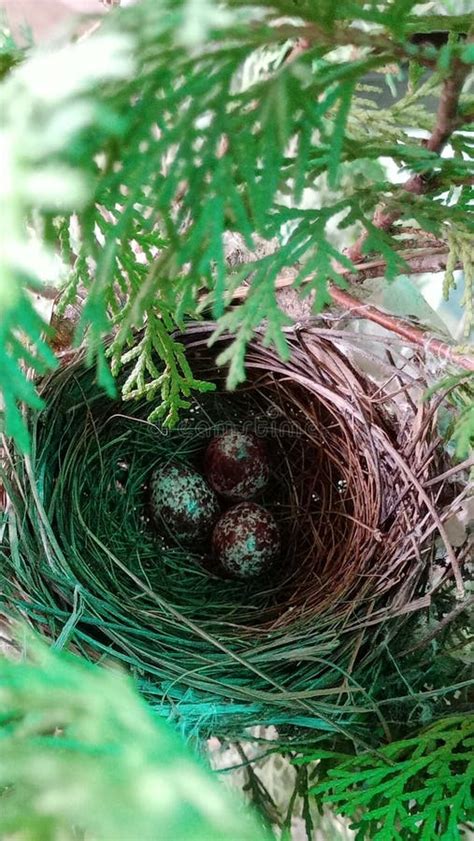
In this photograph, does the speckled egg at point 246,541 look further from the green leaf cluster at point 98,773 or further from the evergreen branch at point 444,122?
the green leaf cluster at point 98,773

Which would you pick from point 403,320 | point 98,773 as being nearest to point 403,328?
point 403,320

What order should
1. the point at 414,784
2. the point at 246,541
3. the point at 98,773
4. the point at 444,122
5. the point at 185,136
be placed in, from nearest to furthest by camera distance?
the point at 98,773 < the point at 185,136 < the point at 444,122 < the point at 414,784 < the point at 246,541

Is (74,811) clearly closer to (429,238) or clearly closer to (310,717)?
(310,717)

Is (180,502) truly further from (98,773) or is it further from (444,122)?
(98,773)

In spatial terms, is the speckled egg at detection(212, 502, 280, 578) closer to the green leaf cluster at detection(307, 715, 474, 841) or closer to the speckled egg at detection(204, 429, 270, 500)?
the speckled egg at detection(204, 429, 270, 500)

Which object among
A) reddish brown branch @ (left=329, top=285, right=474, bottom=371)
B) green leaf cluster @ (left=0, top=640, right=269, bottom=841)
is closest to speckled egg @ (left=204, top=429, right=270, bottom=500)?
reddish brown branch @ (left=329, top=285, right=474, bottom=371)

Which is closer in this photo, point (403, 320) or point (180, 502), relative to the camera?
point (403, 320)

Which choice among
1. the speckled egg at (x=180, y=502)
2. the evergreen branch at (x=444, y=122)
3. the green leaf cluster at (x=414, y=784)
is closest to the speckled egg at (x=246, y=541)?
the speckled egg at (x=180, y=502)
